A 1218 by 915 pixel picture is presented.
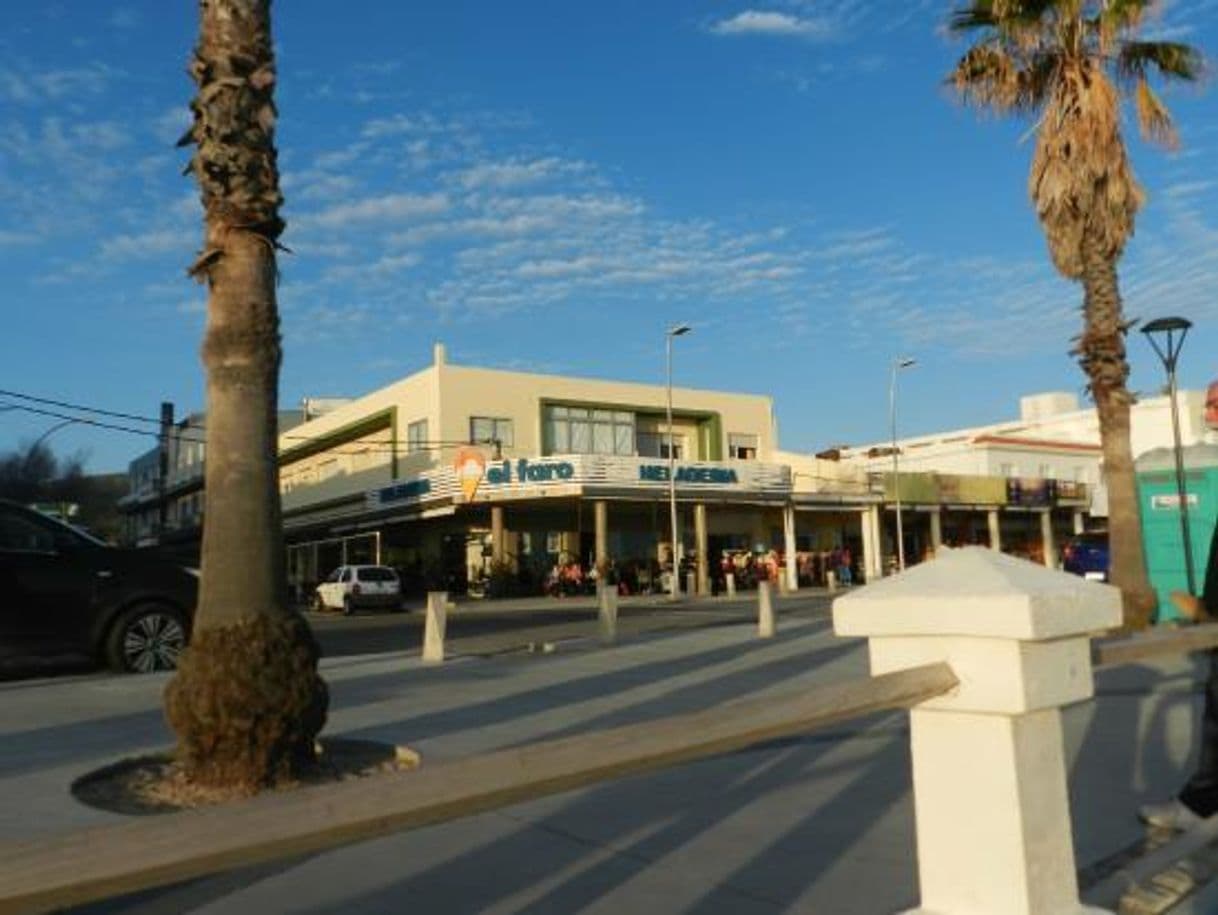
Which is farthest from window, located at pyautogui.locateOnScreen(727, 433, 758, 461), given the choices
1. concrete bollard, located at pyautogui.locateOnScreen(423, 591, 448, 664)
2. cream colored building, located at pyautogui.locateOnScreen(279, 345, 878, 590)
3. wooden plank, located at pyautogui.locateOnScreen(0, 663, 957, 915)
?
wooden plank, located at pyautogui.locateOnScreen(0, 663, 957, 915)

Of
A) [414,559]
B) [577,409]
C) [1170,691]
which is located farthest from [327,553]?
[1170,691]

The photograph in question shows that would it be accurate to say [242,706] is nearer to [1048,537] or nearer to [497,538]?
[497,538]

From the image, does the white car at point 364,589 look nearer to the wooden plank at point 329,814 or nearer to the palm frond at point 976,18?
the palm frond at point 976,18

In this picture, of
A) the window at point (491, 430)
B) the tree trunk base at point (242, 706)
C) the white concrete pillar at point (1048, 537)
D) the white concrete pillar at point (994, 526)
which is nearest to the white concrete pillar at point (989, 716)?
the tree trunk base at point (242, 706)

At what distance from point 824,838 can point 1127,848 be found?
1.33m

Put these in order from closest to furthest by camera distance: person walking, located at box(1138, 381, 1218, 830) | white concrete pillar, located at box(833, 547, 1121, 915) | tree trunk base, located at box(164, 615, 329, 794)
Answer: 1. white concrete pillar, located at box(833, 547, 1121, 915)
2. person walking, located at box(1138, 381, 1218, 830)
3. tree trunk base, located at box(164, 615, 329, 794)

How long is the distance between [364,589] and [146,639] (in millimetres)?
23283

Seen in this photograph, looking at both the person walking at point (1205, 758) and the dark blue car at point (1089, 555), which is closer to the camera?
the person walking at point (1205, 758)

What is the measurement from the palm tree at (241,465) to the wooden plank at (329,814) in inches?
162

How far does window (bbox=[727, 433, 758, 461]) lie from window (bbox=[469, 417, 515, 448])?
10733 millimetres

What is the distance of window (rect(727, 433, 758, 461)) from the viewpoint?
50.7 m

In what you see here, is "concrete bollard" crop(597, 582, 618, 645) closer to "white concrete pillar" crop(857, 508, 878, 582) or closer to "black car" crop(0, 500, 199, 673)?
"black car" crop(0, 500, 199, 673)

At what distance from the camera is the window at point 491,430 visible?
1725 inches

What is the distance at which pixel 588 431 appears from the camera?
4688 centimetres
